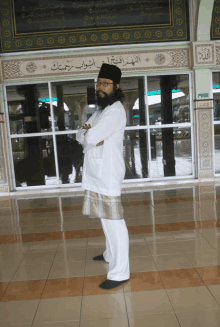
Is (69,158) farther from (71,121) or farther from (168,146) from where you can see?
(168,146)

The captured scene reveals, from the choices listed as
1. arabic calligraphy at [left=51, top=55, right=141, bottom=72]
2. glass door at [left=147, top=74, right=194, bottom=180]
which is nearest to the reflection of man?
arabic calligraphy at [left=51, top=55, right=141, bottom=72]

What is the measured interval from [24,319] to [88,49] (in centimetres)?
480

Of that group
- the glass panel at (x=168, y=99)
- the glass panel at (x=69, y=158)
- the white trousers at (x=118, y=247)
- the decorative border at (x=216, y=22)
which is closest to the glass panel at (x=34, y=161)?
the glass panel at (x=69, y=158)

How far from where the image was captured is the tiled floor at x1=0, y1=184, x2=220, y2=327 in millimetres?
1886

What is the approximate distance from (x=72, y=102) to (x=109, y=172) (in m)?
4.14

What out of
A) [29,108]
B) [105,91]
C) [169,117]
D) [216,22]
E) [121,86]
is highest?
[216,22]

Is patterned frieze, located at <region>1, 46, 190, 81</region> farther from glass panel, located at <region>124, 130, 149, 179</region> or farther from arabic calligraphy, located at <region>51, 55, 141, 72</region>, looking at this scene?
glass panel, located at <region>124, 130, 149, 179</region>

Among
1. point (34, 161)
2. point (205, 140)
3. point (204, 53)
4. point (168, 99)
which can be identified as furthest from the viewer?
point (34, 161)

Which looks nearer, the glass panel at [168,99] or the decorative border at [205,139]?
the decorative border at [205,139]

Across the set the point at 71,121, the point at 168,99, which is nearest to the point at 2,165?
the point at 71,121

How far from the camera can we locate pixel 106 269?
2.54 m

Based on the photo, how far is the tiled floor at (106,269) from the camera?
189 cm

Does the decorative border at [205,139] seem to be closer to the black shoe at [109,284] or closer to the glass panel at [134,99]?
the glass panel at [134,99]

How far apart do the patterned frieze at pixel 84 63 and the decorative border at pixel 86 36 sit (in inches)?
7.8
